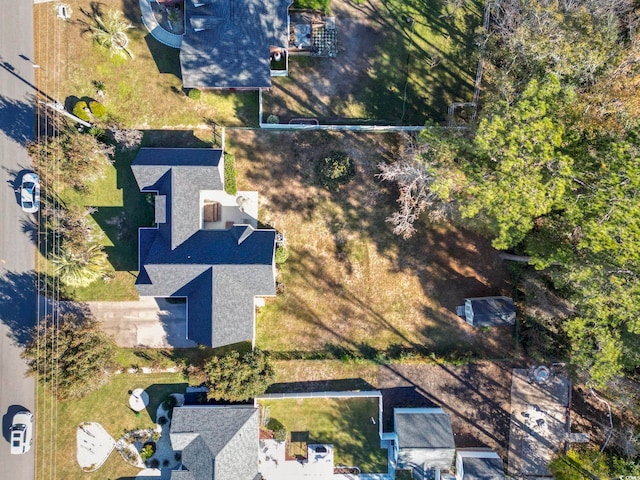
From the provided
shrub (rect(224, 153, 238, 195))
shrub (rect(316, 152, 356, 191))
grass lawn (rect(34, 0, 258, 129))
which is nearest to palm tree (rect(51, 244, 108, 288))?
grass lawn (rect(34, 0, 258, 129))

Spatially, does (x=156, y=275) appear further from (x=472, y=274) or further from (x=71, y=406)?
(x=472, y=274)

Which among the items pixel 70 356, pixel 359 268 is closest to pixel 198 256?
pixel 70 356

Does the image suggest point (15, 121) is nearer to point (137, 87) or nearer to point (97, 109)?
point (97, 109)

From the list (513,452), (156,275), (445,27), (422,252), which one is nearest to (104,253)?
(156,275)

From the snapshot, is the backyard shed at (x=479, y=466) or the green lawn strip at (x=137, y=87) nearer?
the backyard shed at (x=479, y=466)

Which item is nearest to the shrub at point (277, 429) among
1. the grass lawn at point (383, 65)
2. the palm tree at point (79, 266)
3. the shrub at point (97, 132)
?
the palm tree at point (79, 266)

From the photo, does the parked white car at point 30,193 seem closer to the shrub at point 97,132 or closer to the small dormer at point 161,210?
the shrub at point 97,132
